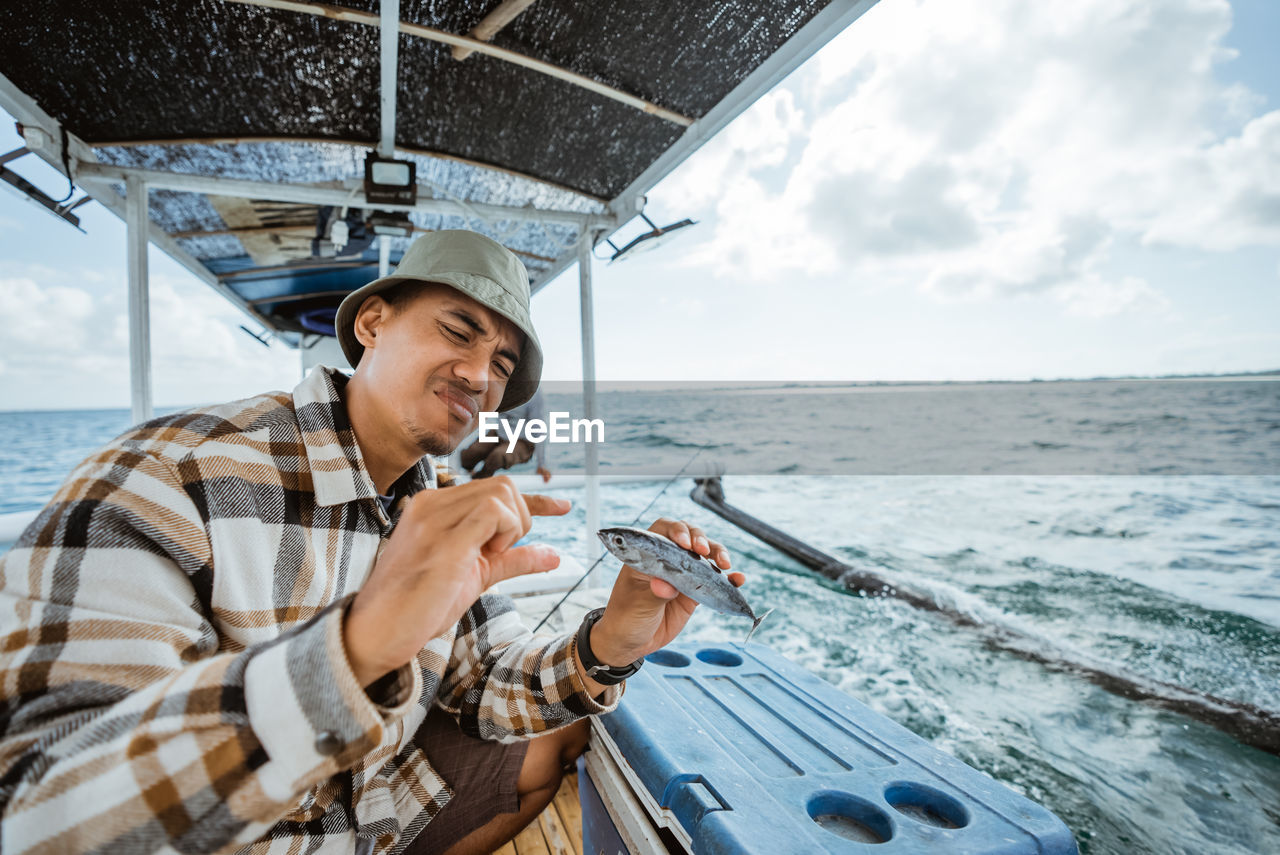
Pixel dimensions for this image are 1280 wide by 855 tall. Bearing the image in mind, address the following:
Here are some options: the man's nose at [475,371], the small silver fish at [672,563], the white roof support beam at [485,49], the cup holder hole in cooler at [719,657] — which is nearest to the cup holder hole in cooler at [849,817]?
the small silver fish at [672,563]

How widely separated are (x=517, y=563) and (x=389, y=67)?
7.49 ft

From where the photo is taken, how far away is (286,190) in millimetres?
2959

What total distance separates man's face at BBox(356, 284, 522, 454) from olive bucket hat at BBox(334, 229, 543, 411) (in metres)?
0.05

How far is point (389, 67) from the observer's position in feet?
7.42

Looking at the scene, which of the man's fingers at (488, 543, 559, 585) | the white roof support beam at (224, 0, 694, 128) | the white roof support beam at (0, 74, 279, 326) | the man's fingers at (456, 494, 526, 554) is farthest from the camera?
the white roof support beam at (0, 74, 279, 326)

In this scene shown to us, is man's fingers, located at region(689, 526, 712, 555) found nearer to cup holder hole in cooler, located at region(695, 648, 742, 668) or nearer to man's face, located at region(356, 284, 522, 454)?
man's face, located at region(356, 284, 522, 454)

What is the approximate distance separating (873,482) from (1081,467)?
24.9ft

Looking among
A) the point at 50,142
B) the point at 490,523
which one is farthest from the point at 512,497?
the point at 50,142

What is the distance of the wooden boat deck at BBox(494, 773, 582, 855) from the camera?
184cm

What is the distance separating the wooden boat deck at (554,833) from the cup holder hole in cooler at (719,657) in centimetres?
73

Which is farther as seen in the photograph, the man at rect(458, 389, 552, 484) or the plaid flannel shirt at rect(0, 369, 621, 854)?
the man at rect(458, 389, 552, 484)

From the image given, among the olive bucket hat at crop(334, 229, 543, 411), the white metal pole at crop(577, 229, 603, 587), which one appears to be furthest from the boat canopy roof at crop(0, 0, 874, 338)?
the olive bucket hat at crop(334, 229, 543, 411)

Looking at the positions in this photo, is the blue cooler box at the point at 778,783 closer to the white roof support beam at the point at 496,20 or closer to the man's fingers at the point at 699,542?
the man's fingers at the point at 699,542

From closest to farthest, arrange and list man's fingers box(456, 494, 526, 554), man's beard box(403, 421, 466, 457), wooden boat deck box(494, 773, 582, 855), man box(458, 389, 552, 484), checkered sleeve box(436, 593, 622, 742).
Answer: man's fingers box(456, 494, 526, 554), man's beard box(403, 421, 466, 457), checkered sleeve box(436, 593, 622, 742), wooden boat deck box(494, 773, 582, 855), man box(458, 389, 552, 484)
